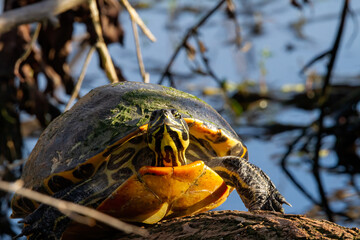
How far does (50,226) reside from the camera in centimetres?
221

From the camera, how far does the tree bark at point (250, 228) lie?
6.22ft

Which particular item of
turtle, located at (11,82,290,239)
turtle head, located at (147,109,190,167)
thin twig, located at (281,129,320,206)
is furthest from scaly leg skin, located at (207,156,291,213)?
thin twig, located at (281,129,320,206)

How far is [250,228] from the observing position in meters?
1.93

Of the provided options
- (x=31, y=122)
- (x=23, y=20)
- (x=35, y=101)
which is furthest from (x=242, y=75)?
(x=23, y=20)

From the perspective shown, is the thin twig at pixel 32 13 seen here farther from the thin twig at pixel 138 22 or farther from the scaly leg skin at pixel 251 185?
the scaly leg skin at pixel 251 185

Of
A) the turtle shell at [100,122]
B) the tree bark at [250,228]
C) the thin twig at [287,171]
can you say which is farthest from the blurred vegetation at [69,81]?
the tree bark at [250,228]

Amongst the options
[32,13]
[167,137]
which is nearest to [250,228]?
[167,137]

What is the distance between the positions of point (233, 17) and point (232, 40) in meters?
2.98

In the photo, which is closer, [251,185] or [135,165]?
[251,185]

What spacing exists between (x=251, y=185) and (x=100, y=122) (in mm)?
906

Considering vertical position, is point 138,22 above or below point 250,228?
above

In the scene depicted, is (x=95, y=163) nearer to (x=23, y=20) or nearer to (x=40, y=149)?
(x=40, y=149)

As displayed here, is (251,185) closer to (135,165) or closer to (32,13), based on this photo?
(135,165)

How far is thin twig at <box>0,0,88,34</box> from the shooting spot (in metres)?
3.01
